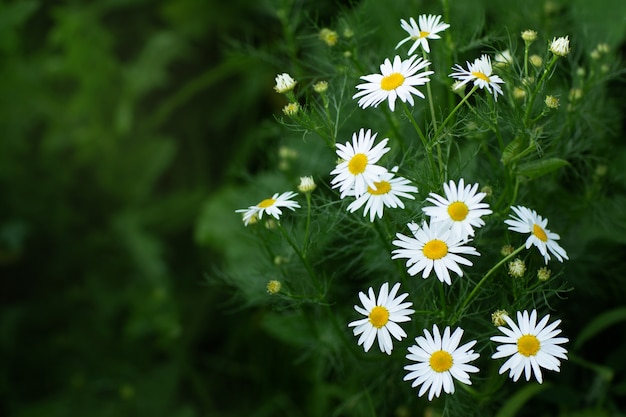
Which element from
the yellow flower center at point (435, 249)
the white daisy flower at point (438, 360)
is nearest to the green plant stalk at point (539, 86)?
the yellow flower center at point (435, 249)

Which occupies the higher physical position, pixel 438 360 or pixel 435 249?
pixel 435 249

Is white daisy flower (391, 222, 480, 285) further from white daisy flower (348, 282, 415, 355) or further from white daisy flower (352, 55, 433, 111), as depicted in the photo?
white daisy flower (352, 55, 433, 111)

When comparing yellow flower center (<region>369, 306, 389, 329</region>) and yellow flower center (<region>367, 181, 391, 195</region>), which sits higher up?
yellow flower center (<region>367, 181, 391, 195</region>)

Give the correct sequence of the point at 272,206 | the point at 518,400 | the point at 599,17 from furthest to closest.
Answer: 1. the point at 599,17
2. the point at 518,400
3. the point at 272,206

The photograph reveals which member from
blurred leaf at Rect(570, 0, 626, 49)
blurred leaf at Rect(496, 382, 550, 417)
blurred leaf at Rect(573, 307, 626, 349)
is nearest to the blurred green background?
blurred leaf at Rect(570, 0, 626, 49)

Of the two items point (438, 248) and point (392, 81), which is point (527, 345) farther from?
point (392, 81)

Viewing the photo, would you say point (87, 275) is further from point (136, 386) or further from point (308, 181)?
point (308, 181)

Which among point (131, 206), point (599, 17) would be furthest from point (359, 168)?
point (131, 206)
